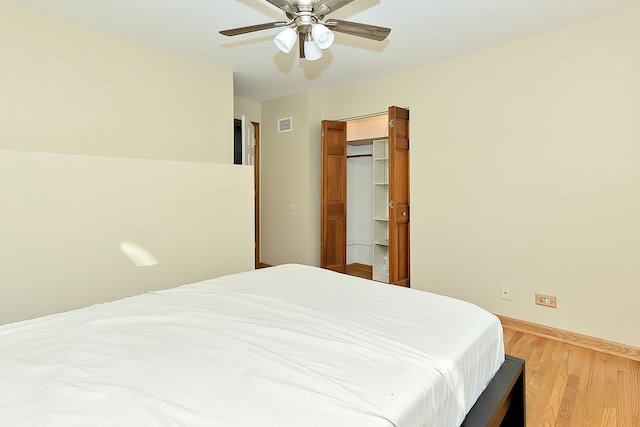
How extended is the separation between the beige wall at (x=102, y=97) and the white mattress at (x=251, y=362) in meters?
1.98

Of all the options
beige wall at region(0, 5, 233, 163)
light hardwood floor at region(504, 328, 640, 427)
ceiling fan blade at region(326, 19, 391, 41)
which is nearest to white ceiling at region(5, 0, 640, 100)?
beige wall at region(0, 5, 233, 163)

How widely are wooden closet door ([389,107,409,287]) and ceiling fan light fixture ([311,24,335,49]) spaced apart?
1956 mm

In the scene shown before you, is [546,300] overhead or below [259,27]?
below

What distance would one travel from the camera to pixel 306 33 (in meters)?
1.96

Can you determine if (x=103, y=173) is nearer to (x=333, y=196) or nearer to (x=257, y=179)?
(x=333, y=196)

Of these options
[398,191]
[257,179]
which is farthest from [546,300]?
[257,179]

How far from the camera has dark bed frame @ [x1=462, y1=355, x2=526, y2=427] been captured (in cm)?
116

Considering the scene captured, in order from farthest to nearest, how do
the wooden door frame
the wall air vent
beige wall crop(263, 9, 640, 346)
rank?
the wooden door frame < the wall air vent < beige wall crop(263, 9, 640, 346)

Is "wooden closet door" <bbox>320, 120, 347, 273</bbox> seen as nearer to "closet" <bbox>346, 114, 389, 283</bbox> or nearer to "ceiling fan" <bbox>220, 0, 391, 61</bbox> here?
"closet" <bbox>346, 114, 389, 283</bbox>

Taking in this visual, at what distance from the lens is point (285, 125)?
4.82 meters

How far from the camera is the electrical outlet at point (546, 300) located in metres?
2.90

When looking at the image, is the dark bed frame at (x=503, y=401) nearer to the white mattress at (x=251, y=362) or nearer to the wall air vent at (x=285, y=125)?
the white mattress at (x=251, y=362)

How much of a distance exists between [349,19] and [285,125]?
228cm

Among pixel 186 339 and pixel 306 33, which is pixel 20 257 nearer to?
pixel 186 339
